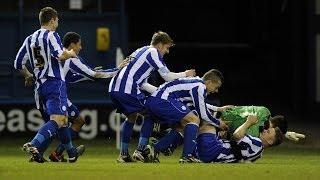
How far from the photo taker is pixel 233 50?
1161 inches

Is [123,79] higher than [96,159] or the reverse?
higher

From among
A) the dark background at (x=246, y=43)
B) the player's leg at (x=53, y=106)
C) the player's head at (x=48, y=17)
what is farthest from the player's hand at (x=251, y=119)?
the dark background at (x=246, y=43)

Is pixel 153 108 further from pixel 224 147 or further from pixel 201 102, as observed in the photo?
pixel 224 147

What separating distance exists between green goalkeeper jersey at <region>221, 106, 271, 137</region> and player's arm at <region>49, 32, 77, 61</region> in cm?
207

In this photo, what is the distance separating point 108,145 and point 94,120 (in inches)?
38.8

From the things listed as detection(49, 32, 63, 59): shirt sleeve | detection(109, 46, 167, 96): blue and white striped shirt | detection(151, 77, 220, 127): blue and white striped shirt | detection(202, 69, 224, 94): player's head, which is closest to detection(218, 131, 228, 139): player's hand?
detection(151, 77, 220, 127): blue and white striped shirt

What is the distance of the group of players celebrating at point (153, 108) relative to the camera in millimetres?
15281

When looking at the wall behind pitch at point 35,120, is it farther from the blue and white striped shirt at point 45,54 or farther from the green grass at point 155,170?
the blue and white striped shirt at point 45,54

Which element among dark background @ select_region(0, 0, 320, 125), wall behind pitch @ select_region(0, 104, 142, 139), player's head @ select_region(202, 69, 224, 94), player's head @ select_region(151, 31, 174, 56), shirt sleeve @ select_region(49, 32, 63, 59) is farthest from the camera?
dark background @ select_region(0, 0, 320, 125)

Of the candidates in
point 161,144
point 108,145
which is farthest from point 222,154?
point 108,145

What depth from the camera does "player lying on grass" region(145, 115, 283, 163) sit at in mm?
15383

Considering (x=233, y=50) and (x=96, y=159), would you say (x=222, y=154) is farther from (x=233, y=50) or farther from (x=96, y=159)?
(x=233, y=50)

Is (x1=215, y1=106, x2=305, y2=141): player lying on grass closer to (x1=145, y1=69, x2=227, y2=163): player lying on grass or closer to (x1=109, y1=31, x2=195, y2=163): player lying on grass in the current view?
(x1=145, y1=69, x2=227, y2=163): player lying on grass

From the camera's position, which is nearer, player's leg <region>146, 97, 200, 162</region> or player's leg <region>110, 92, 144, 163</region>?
player's leg <region>146, 97, 200, 162</region>
